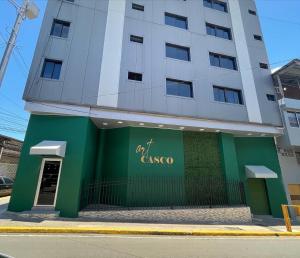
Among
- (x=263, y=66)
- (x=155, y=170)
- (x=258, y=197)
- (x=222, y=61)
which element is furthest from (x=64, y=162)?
(x=263, y=66)

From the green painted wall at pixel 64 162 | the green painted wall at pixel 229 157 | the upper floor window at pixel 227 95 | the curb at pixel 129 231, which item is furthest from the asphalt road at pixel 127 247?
the upper floor window at pixel 227 95

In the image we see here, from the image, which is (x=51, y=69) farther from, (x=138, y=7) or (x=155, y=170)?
(x=155, y=170)

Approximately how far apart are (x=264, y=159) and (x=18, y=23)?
719 inches

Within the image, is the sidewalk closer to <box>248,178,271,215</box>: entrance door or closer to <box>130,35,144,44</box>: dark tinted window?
<box>248,178,271,215</box>: entrance door

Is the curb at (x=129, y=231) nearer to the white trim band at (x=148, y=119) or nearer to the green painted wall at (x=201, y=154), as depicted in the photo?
the green painted wall at (x=201, y=154)

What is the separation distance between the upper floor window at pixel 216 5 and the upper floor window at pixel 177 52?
6.49m

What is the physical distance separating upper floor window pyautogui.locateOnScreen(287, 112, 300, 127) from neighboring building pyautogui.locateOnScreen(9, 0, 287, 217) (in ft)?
4.32

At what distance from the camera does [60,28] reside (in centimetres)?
1350

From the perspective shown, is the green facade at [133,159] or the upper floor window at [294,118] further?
the upper floor window at [294,118]

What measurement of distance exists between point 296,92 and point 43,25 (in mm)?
21135

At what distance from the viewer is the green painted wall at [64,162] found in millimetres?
9984

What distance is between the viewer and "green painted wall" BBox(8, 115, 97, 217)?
32.8 ft

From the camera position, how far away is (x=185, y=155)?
45.3 feet

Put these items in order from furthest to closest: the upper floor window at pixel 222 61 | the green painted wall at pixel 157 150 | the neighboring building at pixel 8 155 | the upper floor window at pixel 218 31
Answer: the neighboring building at pixel 8 155 → the upper floor window at pixel 218 31 → the upper floor window at pixel 222 61 → the green painted wall at pixel 157 150
